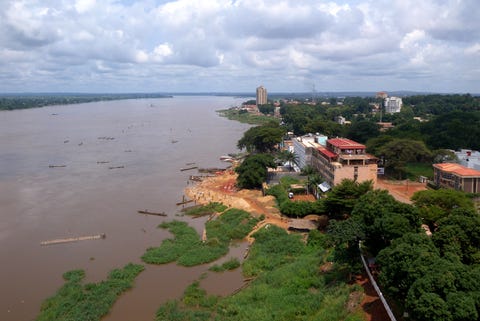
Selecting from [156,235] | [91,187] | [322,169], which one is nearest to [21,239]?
[156,235]

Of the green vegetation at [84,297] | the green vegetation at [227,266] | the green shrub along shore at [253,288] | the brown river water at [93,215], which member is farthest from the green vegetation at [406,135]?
the green vegetation at [84,297]

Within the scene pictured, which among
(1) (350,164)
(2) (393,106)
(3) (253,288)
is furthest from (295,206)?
(2) (393,106)

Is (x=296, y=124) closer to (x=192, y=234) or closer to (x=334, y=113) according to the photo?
(x=334, y=113)

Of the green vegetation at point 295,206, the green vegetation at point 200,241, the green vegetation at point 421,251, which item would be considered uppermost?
the green vegetation at point 421,251

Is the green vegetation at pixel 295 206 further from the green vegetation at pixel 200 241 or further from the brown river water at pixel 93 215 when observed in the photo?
the brown river water at pixel 93 215

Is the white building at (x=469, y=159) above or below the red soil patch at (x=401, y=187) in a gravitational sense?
above

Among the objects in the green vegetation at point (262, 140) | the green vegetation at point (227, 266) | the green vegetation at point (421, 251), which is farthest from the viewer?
the green vegetation at point (262, 140)

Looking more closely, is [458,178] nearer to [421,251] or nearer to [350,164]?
[350,164]
